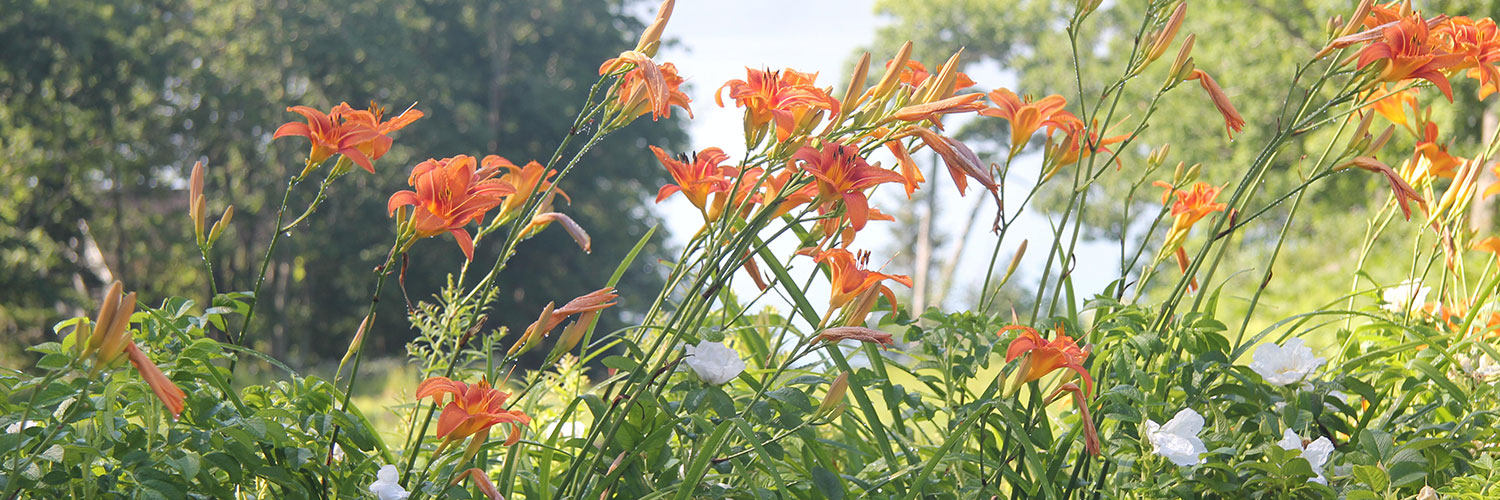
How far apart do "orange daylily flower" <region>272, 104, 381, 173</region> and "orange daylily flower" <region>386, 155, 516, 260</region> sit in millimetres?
73

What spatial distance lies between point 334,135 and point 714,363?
1.39 ft

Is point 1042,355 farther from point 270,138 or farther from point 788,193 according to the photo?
point 270,138

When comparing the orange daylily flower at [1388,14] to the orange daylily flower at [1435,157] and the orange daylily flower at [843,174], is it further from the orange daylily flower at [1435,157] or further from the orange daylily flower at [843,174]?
the orange daylily flower at [843,174]

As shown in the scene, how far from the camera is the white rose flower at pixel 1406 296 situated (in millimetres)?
1578

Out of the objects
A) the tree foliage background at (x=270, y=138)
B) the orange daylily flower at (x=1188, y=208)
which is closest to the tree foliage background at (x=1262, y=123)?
the orange daylily flower at (x=1188, y=208)

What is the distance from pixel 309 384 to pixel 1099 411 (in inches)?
34.1

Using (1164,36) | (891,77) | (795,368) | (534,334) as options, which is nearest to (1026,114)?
(1164,36)

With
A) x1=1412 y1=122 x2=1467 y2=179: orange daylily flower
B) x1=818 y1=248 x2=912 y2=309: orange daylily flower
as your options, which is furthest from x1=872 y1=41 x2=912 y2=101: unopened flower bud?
x1=1412 y1=122 x2=1467 y2=179: orange daylily flower

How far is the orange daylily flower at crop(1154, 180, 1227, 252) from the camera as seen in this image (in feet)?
4.39

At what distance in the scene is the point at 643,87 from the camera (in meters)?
0.98

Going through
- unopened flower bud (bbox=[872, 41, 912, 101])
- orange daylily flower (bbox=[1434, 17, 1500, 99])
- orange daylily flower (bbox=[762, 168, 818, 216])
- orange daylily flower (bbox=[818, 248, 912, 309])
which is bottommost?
orange daylily flower (bbox=[818, 248, 912, 309])

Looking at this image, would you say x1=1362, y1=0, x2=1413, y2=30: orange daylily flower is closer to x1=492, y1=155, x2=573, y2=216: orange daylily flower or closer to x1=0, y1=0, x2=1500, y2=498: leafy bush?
x1=0, y1=0, x2=1500, y2=498: leafy bush

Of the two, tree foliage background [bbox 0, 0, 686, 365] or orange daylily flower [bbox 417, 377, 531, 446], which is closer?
orange daylily flower [bbox 417, 377, 531, 446]

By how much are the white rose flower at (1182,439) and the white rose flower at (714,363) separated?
0.48 metres
